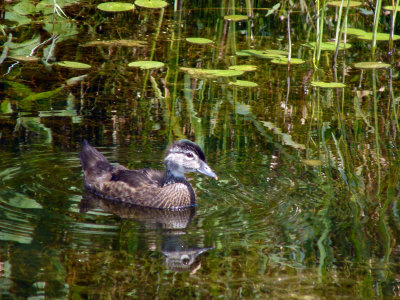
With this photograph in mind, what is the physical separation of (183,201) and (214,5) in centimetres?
748

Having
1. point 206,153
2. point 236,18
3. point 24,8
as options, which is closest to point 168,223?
point 206,153

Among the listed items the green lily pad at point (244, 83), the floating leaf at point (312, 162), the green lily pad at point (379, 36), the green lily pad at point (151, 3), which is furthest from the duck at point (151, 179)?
the green lily pad at point (379, 36)

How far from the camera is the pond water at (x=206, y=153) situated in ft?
19.2

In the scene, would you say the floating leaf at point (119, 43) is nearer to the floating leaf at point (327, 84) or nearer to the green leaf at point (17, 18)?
the green leaf at point (17, 18)

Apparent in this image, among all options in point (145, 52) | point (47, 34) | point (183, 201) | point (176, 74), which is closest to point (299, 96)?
point (176, 74)

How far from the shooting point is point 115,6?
1309 centimetres

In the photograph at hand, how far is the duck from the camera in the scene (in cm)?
772

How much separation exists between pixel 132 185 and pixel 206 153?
109 cm

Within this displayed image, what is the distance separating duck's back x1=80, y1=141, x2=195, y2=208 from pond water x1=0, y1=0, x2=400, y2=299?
17 centimetres

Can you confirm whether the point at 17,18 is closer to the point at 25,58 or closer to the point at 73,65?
the point at 25,58

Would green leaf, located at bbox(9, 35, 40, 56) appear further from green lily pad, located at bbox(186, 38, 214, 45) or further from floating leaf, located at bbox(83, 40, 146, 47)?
green lily pad, located at bbox(186, 38, 214, 45)

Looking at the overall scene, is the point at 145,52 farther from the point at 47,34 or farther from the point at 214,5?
the point at 214,5

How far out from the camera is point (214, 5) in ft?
47.5

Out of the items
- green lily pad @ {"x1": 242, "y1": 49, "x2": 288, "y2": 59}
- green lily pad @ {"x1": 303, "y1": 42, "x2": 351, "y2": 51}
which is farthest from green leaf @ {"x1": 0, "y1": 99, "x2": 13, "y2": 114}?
green lily pad @ {"x1": 303, "y1": 42, "x2": 351, "y2": 51}
